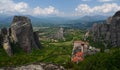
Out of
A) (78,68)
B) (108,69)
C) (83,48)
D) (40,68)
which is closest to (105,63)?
(108,69)

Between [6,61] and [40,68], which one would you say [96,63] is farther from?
[6,61]

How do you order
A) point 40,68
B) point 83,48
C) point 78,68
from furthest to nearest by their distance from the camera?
point 83,48
point 78,68
point 40,68

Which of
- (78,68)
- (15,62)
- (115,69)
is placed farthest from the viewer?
(15,62)

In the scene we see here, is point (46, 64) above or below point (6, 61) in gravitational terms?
above

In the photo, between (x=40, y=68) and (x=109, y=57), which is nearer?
(x=40, y=68)

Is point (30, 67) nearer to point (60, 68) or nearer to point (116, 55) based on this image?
point (60, 68)

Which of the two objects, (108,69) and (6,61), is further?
(6,61)

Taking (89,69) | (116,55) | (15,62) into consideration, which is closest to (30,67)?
(89,69)

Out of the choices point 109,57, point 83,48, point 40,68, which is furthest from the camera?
point 83,48

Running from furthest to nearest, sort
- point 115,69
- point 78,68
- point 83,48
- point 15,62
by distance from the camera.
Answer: point 15,62 → point 83,48 → point 78,68 → point 115,69
